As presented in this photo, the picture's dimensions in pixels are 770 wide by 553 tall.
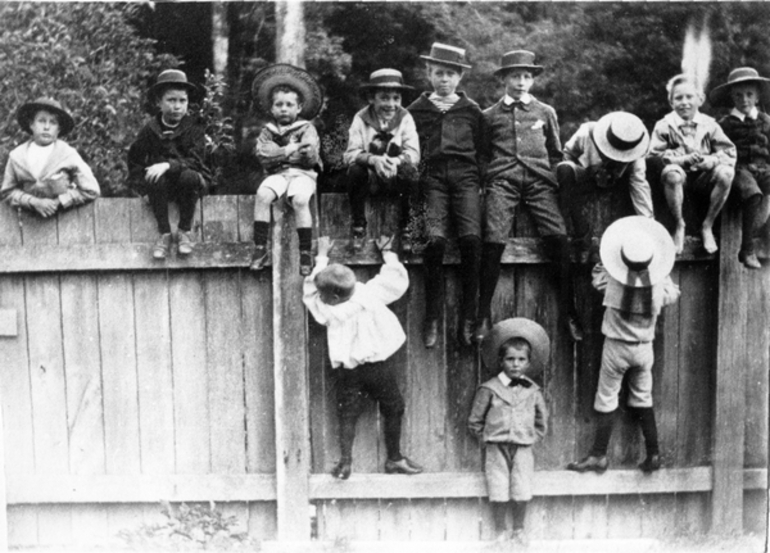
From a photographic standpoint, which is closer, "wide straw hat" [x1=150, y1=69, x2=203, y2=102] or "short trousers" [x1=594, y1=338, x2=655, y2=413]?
"short trousers" [x1=594, y1=338, x2=655, y2=413]

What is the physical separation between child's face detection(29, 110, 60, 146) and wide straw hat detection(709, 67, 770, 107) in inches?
A: 165

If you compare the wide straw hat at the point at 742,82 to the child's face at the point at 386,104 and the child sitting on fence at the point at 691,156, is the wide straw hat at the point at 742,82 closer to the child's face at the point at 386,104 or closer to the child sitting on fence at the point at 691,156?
the child sitting on fence at the point at 691,156

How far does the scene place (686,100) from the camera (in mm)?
4805

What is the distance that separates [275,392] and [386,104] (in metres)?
1.92

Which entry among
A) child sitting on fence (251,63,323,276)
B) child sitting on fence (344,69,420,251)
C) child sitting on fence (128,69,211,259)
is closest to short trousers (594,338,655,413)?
child sitting on fence (344,69,420,251)

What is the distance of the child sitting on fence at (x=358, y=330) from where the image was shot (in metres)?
4.57

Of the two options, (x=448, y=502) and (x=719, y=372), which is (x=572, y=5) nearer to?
(x=719, y=372)

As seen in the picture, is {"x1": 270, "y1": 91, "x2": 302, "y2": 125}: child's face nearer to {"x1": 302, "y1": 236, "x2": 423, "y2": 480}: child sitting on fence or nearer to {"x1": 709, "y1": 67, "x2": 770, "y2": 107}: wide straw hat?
{"x1": 302, "y1": 236, "x2": 423, "y2": 480}: child sitting on fence

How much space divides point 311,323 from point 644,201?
2.20 metres

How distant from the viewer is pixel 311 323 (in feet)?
15.9

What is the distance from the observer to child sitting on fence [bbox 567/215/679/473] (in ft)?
14.9

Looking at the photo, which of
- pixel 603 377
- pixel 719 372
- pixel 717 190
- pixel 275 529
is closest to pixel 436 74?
pixel 717 190

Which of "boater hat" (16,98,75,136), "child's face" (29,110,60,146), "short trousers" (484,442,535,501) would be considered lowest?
"short trousers" (484,442,535,501)

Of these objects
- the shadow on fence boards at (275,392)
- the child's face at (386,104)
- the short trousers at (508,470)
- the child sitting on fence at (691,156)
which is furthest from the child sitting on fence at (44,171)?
the child sitting on fence at (691,156)
